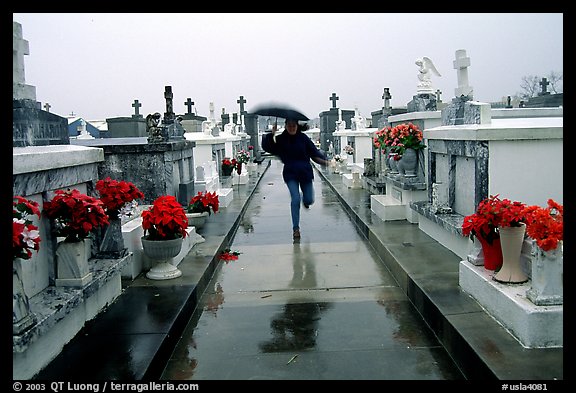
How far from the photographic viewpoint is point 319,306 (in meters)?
5.44

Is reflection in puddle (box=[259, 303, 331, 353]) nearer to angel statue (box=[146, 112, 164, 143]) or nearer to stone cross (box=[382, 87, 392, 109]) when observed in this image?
angel statue (box=[146, 112, 164, 143])

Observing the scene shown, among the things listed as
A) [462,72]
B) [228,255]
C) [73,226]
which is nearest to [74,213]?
[73,226]

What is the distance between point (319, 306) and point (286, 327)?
0.64 meters

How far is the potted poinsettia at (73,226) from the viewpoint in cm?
423

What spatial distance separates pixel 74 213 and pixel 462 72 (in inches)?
203

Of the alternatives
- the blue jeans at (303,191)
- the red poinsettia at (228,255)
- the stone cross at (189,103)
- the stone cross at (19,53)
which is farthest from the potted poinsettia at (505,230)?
the stone cross at (189,103)

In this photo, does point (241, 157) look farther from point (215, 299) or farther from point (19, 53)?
point (19, 53)

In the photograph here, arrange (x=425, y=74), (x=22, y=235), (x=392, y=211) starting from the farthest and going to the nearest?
(x=425, y=74)
(x=392, y=211)
(x=22, y=235)

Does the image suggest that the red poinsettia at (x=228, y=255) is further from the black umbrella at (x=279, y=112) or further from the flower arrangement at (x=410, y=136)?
the flower arrangement at (x=410, y=136)

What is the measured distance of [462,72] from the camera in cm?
726

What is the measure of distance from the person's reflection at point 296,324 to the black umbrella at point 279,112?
1.89 metres

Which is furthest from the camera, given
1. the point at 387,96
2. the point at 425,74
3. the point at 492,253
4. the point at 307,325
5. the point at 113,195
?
the point at 387,96
